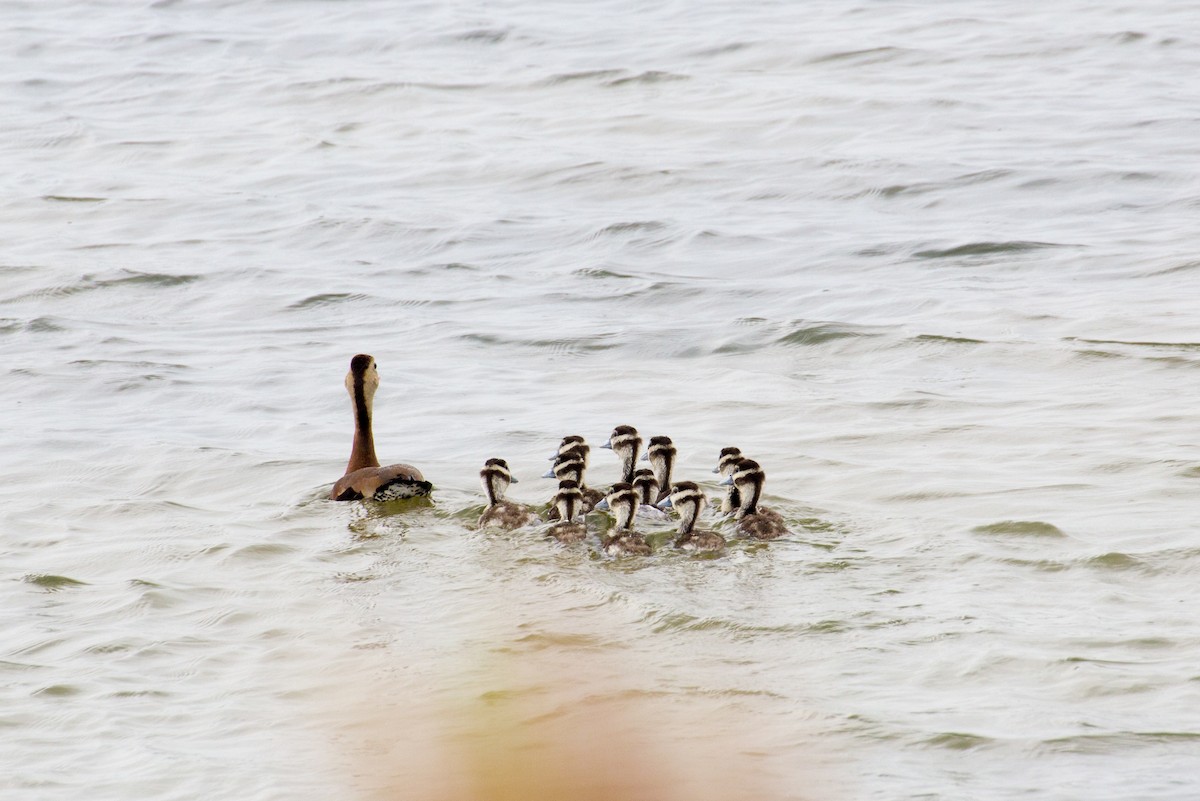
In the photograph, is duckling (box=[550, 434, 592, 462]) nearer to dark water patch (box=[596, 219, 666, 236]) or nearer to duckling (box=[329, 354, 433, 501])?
duckling (box=[329, 354, 433, 501])

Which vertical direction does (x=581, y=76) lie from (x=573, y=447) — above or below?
above

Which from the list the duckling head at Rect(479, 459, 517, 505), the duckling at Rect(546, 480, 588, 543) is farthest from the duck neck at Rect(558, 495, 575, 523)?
the duckling head at Rect(479, 459, 517, 505)

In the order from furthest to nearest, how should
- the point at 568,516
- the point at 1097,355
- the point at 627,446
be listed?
the point at 1097,355
the point at 627,446
the point at 568,516

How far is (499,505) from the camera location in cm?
956

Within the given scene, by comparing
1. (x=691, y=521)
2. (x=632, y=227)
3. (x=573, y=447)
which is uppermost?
(x=632, y=227)

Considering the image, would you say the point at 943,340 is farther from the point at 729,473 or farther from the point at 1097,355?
the point at 729,473

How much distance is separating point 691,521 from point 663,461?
0.65 metres

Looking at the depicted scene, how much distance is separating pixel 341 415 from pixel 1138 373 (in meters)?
5.47

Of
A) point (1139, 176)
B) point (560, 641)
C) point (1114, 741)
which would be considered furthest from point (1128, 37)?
point (1114, 741)

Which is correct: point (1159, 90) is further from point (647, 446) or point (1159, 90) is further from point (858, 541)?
point (858, 541)

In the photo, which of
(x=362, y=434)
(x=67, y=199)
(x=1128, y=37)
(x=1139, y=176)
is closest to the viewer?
(x=362, y=434)

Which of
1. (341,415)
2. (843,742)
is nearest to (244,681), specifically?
(843,742)

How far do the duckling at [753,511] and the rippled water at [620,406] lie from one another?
Answer: 16cm

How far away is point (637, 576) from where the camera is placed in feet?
28.3
